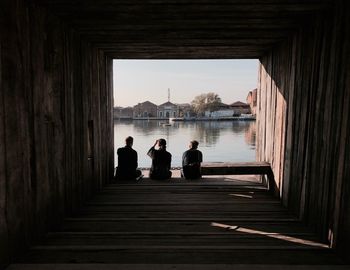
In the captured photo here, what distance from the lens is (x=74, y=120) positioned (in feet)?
19.2

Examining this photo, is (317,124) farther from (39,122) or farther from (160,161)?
(160,161)

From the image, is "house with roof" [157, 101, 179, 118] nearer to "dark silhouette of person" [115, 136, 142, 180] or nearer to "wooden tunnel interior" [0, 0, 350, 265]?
"dark silhouette of person" [115, 136, 142, 180]

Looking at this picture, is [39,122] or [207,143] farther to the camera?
[207,143]

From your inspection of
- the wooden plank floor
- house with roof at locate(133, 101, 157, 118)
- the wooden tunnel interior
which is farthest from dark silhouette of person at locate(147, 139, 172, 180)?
house with roof at locate(133, 101, 157, 118)

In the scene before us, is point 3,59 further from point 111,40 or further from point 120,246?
point 111,40

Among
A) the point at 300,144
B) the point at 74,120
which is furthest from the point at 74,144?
the point at 300,144

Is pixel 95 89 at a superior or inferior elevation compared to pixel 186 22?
inferior

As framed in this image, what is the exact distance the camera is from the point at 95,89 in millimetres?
7480

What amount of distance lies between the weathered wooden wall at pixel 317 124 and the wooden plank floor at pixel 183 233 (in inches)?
16.5

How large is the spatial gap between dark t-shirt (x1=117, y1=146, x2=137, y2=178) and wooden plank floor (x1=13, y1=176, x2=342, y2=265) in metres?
1.28

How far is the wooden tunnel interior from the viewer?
3.79 meters

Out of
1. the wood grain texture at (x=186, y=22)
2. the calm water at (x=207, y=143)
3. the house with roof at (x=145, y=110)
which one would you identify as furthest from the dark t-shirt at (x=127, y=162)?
the house with roof at (x=145, y=110)

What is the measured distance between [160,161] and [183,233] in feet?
14.1

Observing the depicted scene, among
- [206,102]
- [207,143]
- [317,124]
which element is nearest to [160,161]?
[317,124]
